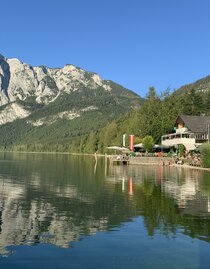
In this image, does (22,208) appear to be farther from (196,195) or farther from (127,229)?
(196,195)

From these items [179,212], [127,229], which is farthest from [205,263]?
[179,212]

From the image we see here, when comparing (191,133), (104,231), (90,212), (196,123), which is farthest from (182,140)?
(104,231)

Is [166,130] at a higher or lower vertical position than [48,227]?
higher

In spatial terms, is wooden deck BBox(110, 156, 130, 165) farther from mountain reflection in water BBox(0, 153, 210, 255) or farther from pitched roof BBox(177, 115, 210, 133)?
mountain reflection in water BBox(0, 153, 210, 255)

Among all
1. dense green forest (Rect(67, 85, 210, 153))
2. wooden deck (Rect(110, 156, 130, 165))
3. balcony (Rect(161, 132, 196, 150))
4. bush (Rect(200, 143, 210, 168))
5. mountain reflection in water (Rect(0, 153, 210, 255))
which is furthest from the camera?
dense green forest (Rect(67, 85, 210, 153))

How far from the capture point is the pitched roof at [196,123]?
104 metres

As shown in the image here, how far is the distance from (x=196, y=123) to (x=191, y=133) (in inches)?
168

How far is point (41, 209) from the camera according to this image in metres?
25.8

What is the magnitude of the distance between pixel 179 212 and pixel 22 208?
984cm

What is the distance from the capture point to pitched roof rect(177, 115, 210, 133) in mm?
103875

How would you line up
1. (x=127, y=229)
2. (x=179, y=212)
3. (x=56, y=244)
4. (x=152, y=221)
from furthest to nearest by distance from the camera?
(x=179, y=212) → (x=152, y=221) → (x=127, y=229) → (x=56, y=244)

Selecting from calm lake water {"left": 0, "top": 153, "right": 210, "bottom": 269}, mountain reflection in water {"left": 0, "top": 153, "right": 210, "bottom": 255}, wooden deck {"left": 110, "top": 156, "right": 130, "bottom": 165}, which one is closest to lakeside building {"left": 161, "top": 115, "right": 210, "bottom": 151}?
wooden deck {"left": 110, "top": 156, "right": 130, "bottom": 165}

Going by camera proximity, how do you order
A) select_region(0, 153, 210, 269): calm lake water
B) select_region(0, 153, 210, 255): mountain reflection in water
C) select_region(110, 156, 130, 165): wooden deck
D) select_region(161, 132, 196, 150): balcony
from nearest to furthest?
select_region(0, 153, 210, 269): calm lake water
select_region(0, 153, 210, 255): mountain reflection in water
select_region(110, 156, 130, 165): wooden deck
select_region(161, 132, 196, 150): balcony

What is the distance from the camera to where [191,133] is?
340ft
